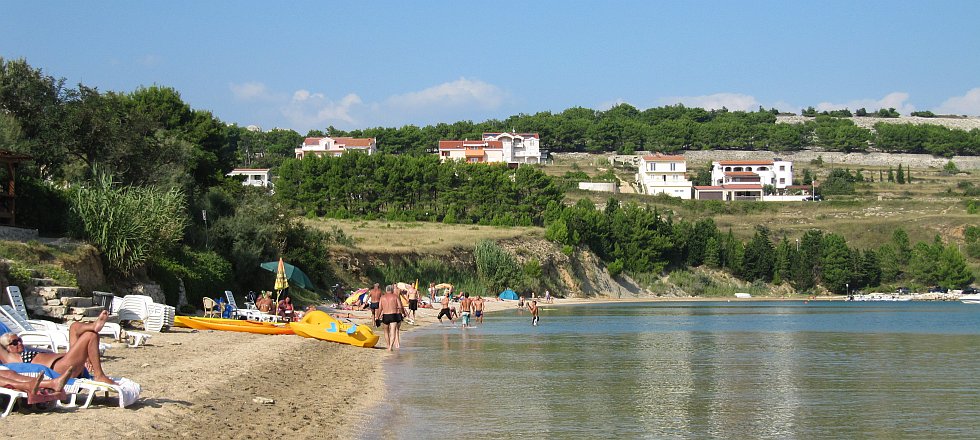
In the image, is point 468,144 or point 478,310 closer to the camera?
point 478,310

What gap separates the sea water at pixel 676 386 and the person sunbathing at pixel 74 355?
3.42m

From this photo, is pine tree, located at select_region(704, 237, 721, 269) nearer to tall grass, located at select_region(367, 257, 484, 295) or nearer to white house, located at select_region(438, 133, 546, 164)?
tall grass, located at select_region(367, 257, 484, 295)

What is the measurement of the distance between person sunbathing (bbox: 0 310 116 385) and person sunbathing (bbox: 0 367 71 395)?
0.26 m

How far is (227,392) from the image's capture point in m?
14.8

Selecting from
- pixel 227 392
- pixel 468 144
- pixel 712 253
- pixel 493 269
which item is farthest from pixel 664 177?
pixel 227 392

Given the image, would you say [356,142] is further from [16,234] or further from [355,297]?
[16,234]

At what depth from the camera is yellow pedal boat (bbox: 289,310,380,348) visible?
25.7 m

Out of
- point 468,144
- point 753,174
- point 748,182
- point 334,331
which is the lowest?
point 334,331

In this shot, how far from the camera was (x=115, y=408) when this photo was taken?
38.3ft

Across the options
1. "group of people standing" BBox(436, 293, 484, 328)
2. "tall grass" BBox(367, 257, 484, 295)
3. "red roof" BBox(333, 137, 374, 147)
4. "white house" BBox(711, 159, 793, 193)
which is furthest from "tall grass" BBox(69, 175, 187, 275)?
"red roof" BBox(333, 137, 374, 147)

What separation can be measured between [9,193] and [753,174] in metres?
122

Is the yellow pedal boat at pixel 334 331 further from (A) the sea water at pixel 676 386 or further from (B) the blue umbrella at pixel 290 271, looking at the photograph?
(B) the blue umbrella at pixel 290 271

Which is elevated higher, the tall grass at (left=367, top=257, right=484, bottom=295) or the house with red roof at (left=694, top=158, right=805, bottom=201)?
the house with red roof at (left=694, top=158, right=805, bottom=201)

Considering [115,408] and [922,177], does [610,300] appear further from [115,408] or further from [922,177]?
[922,177]
